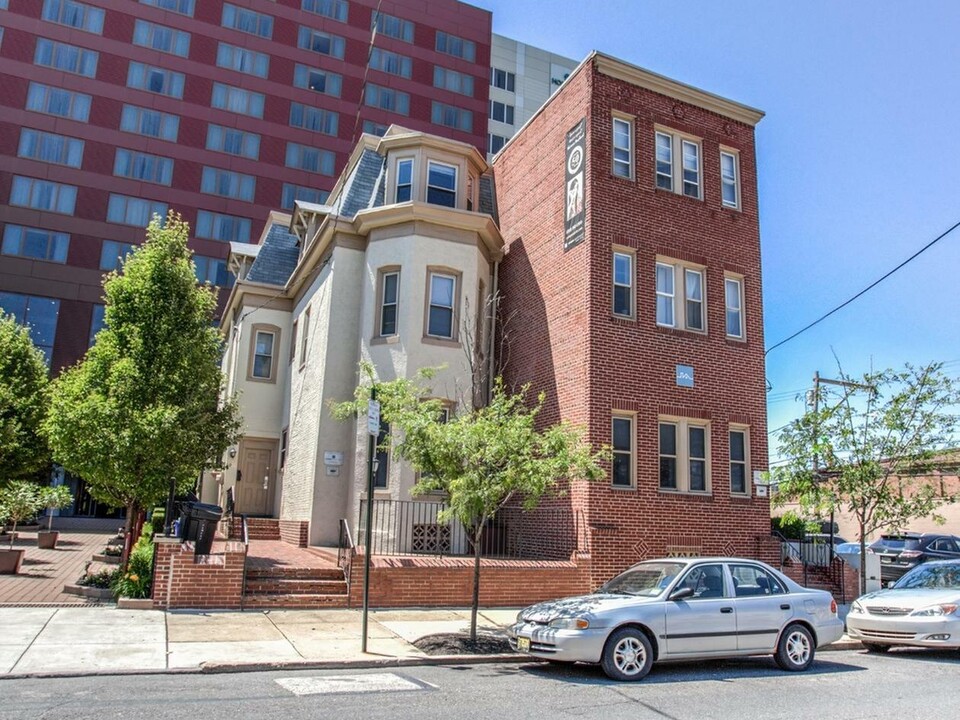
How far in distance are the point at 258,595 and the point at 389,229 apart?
915cm

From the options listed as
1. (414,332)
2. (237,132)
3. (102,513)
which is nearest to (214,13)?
(237,132)

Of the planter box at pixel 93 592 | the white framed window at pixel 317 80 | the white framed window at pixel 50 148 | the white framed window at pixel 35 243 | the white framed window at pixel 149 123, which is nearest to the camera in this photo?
the planter box at pixel 93 592

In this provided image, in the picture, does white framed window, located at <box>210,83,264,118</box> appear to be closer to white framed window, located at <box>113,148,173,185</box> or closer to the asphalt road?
white framed window, located at <box>113,148,173,185</box>

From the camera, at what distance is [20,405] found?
23391 millimetres

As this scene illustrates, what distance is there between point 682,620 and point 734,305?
10.9m

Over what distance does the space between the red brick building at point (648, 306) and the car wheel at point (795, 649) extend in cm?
532

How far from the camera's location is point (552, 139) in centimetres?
1962

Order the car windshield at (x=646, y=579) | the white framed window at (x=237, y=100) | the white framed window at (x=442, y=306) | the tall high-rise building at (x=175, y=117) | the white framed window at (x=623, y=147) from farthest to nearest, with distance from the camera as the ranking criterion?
the white framed window at (x=237, y=100), the tall high-rise building at (x=175, y=117), the white framed window at (x=442, y=306), the white framed window at (x=623, y=147), the car windshield at (x=646, y=579)

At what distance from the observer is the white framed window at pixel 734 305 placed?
61.9 ft

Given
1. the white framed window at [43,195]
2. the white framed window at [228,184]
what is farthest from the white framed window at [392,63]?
the white framed window at [43,195]

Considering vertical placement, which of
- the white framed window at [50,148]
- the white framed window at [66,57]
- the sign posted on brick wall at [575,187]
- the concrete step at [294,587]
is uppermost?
the white framed window at [66,57]

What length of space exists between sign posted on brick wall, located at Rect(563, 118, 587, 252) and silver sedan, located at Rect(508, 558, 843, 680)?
8.72 metres

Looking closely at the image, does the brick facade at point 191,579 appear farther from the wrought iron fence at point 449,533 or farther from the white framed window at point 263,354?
the white framed window at point 263,354

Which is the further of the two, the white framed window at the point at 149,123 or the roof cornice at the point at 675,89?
the white framed window at the point at 149,123
